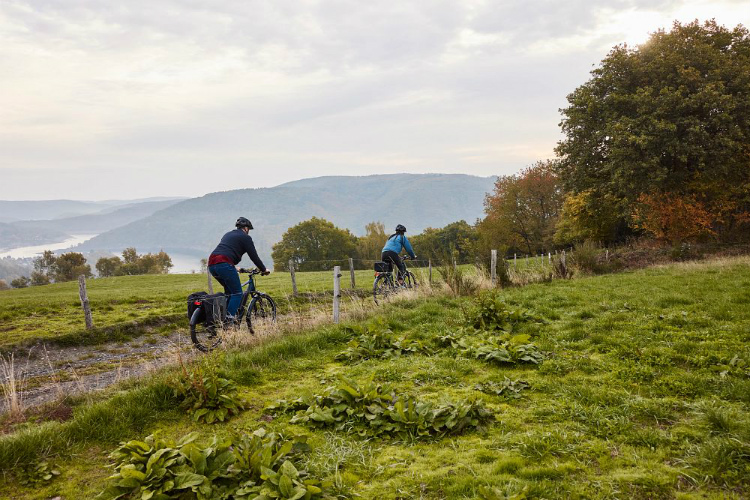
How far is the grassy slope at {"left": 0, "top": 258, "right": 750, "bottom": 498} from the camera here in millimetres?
3215

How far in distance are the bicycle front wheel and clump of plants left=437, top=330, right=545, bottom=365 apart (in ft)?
13.5

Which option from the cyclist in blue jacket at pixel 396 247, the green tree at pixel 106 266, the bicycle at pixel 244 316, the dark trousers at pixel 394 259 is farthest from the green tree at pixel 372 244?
the bicycle at pixel 244 316

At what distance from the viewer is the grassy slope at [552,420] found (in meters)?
3.21

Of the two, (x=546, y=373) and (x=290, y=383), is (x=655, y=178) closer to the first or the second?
(x=546, y=373)

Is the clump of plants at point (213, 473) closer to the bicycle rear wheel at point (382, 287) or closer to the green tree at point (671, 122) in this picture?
the bicycle rear wheel at point (382, 287)

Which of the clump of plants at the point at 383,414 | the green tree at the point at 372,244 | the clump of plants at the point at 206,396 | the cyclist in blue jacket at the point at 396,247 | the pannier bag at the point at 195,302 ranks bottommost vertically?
the clump of plants at the point at 383,414

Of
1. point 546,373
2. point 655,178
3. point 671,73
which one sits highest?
point 671,73

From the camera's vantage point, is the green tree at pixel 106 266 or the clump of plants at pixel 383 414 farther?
the green tree at pixel 106 266

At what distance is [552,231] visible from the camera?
50.1 meters

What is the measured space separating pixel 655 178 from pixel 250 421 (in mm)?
24951

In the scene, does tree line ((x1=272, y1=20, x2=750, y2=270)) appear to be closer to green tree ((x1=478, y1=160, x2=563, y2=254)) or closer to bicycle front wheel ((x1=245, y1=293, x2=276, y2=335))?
bicycle front wheel ((x1=245, y1=293, x2=276, y2=335))

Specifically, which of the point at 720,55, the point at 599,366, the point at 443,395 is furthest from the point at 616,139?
the point at 443,395

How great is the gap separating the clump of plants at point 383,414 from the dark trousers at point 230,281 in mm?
4033

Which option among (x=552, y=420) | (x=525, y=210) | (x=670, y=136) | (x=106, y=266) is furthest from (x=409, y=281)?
(x=106, y=266)
